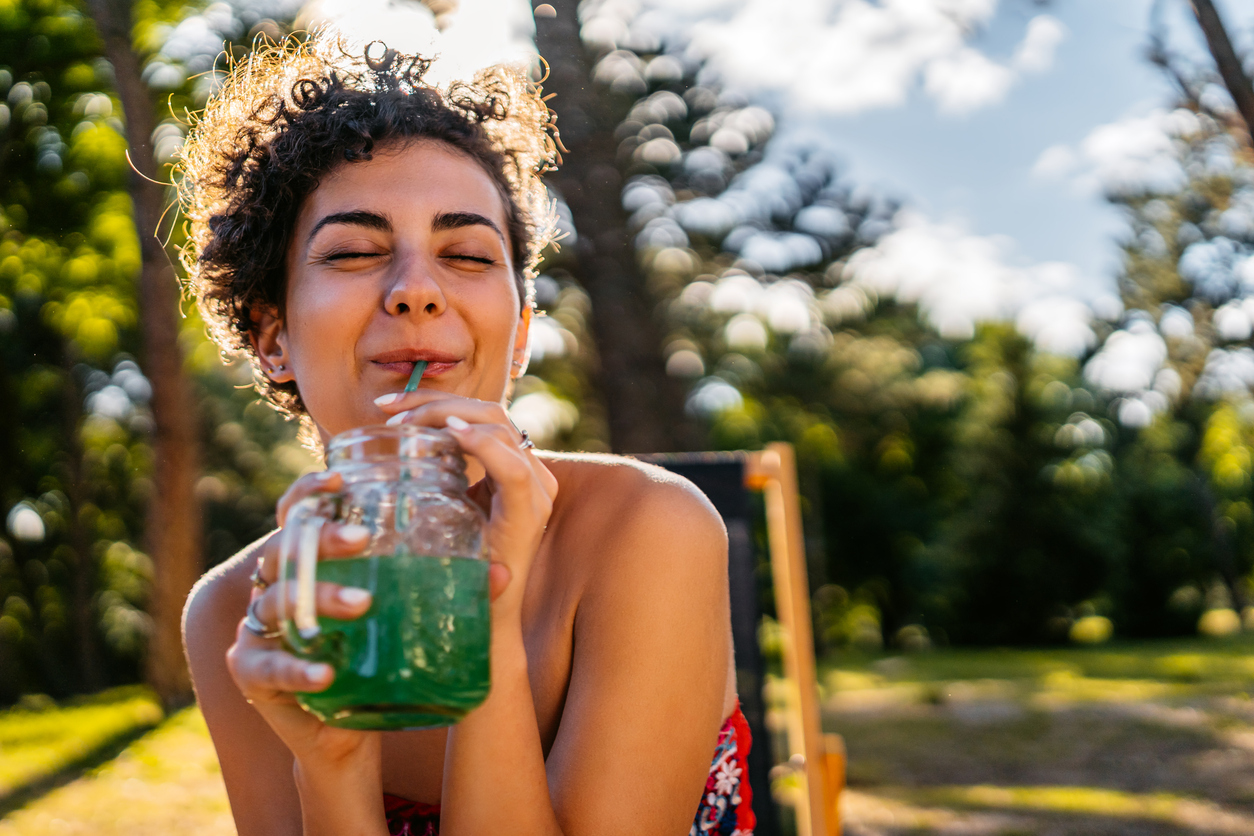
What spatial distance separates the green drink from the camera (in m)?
1.13

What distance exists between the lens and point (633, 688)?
5.16 ft

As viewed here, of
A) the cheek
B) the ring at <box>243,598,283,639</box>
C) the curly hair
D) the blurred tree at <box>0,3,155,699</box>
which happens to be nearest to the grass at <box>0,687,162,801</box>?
the blurred tree at <box>0,3,155,699</box>

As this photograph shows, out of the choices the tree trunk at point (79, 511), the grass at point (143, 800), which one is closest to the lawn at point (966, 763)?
the grass at point (143, 800)

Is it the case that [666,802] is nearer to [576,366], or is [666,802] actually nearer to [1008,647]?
[576,366]

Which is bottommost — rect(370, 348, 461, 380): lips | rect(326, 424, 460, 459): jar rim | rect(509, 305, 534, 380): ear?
rect(326, 424, 460, 459): jar rim

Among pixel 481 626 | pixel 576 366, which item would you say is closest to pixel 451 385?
pixel 481 626

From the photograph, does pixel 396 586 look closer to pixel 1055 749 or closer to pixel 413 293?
pixel 413 293

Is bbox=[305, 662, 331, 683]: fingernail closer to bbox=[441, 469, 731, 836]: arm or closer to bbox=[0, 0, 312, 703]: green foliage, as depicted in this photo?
bbox=[441, 469, 731, 836]: arm

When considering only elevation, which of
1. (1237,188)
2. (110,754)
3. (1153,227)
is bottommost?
(110,754)

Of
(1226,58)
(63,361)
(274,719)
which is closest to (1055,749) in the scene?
(1226,58)

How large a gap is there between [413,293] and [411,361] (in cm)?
11

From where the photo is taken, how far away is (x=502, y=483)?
4.08ft

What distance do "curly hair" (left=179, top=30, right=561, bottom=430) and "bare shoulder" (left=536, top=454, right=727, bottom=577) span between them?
20.3 inches

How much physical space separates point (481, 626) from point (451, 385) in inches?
23.3
